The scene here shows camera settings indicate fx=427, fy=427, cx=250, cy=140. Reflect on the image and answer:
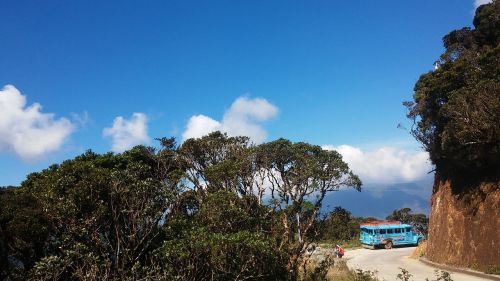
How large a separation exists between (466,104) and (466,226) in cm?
669

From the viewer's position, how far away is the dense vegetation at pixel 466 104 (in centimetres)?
1791

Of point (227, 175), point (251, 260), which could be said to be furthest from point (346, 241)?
point (251, 260)

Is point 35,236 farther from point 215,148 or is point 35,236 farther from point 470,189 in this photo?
point 470,189

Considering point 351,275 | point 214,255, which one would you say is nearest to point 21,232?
point 214,255

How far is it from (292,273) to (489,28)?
19.7 metres

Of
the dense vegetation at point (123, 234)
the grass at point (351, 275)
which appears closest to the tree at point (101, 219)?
the dense vegetation at point (123, 234)

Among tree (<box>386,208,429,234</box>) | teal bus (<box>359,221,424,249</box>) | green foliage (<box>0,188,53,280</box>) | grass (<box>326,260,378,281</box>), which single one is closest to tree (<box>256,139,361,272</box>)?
grass (<box>326,260,378,281</box>)

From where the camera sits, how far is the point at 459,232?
71.7 feet

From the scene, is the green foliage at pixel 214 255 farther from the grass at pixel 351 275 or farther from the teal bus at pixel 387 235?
the teal bus at pixel 387 235

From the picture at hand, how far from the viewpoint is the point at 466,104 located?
18312 millimetres

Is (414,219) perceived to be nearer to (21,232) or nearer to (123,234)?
(123,234)

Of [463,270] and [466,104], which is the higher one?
[466,104]

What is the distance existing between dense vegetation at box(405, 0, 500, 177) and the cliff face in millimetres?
1166

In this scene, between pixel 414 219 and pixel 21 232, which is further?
pixel 414 219
